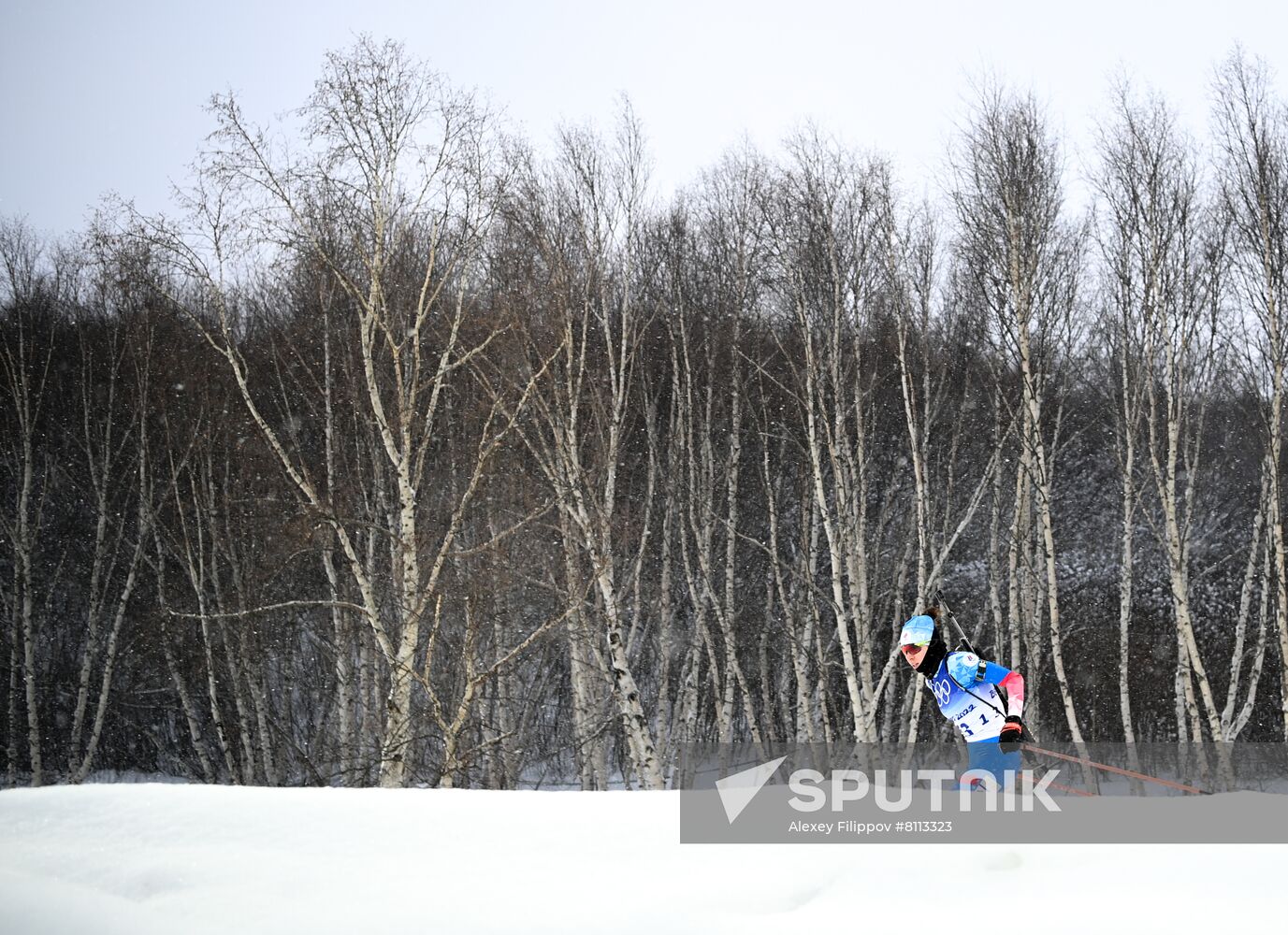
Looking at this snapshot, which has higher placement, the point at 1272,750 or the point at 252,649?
the point at 252,649

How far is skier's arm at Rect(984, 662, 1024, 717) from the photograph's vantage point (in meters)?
4.74

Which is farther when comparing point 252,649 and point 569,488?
point 252,649

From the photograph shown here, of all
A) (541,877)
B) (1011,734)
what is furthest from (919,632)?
(541,877)

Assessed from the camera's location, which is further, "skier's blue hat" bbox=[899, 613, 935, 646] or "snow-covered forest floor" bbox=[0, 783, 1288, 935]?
"skier's blue hat" bbox=[899, 613, 935, 646]

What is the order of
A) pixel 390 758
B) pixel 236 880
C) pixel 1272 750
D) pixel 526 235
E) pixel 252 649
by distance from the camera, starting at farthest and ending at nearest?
pixel 1272 750
pixel 252 649
pixel 526 235
pixel 390 758
pixel 236 880

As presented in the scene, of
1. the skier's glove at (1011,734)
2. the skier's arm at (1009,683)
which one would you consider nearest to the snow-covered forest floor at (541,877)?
the skier's glove at (1011,734)

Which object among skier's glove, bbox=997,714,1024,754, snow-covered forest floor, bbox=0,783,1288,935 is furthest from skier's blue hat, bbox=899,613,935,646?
snow-covered forest floor, bbox=0,783,1288,935

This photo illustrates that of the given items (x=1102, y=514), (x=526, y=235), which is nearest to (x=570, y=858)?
(x=526, y=235)

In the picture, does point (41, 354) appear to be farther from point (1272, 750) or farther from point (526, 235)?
point (1272, 750)

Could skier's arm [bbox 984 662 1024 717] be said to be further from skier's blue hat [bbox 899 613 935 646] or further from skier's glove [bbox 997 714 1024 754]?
→ skier's blue hat [bbox 899 613 935 646]

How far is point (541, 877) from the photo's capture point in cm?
379

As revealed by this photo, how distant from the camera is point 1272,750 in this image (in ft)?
53.5

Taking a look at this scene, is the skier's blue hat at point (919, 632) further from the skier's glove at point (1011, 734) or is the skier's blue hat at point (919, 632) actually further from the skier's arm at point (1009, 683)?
the skier's glove at point (1011, 734)

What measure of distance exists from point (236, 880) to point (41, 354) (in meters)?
16.8
